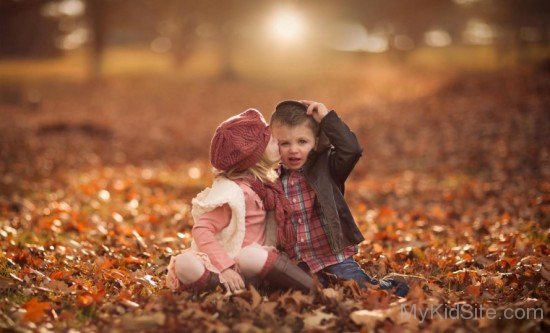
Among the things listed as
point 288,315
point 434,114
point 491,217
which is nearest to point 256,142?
point 288,315

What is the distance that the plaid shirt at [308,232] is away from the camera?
14.0ft

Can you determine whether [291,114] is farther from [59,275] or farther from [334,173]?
[59,275]

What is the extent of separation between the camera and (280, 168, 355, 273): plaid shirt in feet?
14.0

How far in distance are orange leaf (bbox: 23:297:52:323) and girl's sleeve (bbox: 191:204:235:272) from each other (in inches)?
39.9

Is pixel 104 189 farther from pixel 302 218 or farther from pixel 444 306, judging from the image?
pixel 444 306

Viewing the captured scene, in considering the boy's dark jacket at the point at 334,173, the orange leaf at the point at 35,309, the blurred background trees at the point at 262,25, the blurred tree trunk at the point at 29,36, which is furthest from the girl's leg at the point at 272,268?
the blurred tree trunk at the point at 29,36

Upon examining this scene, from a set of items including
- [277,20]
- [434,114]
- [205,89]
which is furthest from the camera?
[277,20]

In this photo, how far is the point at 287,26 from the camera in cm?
4097

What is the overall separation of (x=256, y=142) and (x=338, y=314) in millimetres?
1277

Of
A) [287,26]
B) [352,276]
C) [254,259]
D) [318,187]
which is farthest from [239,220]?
[287,26]

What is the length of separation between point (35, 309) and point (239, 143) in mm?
1650

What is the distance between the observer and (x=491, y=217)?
7586 mm

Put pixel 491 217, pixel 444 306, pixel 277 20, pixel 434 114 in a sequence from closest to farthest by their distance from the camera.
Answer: pixel 444 306, pixel 491 217, pixel 434 114, pixel 277 20

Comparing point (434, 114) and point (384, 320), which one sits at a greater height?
point (434, 114)
